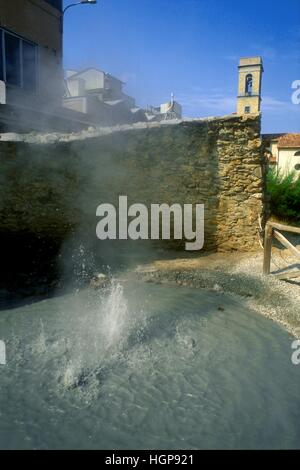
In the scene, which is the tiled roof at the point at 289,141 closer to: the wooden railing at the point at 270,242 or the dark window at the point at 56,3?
the dark window at the point at 56,3

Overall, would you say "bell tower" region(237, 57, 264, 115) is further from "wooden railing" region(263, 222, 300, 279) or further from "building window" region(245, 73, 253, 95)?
"wooden railing" region(263, 222, 300, 279)

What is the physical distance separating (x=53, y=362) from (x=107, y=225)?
4246mm

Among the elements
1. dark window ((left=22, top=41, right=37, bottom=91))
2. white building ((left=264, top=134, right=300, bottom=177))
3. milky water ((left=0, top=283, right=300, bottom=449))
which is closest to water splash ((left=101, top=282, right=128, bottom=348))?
milky water ((left=0, top=283, right=300, bottom=449))

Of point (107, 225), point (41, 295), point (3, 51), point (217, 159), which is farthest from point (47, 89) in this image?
point (41, 295)

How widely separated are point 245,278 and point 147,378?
3063 mm

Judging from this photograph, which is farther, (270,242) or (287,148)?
(287,148)

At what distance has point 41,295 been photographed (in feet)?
19.8

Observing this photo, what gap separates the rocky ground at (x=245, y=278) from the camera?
16.9ft

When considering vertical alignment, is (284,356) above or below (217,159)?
below

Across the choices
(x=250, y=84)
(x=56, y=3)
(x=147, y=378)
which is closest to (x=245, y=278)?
(x=147, y=378)

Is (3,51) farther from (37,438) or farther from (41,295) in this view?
(37,438)

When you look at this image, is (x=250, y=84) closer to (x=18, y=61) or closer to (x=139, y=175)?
(x=18, y=61)

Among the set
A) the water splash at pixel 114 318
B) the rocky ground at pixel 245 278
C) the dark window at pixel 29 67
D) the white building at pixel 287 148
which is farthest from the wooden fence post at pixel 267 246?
the white building at pixel 287 148

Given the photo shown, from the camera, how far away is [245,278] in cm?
617
